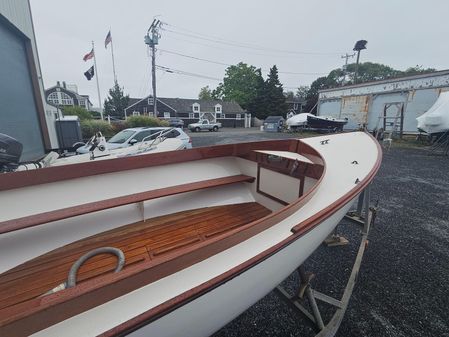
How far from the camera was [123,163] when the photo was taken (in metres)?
2.51

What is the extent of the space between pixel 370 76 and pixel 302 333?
66973 mm

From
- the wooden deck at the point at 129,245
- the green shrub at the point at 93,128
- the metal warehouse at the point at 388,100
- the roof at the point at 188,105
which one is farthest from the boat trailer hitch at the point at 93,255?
the roof at the point at 188,105

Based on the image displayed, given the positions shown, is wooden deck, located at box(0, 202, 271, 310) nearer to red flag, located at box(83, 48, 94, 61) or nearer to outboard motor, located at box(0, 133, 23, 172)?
outboard motor, located at box(0, 133, 23, 172)

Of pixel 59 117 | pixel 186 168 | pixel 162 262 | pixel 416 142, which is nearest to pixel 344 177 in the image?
pixel 186 168

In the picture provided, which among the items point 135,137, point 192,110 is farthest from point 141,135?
point 192,110

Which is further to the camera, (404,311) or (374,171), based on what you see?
(374,171)

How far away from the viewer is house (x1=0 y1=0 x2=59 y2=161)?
6156 mm

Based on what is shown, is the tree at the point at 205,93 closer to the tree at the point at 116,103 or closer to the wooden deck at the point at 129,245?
the tree at the point at 116,103

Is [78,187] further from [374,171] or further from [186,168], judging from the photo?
[374,171]

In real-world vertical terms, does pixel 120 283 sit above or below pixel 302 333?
above

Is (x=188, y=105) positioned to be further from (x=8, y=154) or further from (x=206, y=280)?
(x=206, y=280)

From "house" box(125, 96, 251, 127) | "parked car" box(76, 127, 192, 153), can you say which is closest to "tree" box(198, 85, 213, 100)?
"house" box(125, 96, 251, 127)

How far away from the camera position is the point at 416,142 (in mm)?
13148

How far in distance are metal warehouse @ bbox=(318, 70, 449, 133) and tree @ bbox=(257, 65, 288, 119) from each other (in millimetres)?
13612
